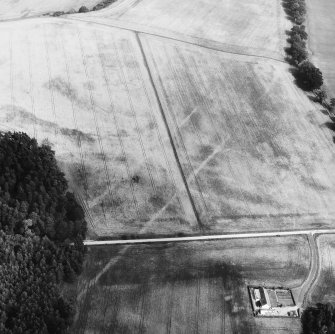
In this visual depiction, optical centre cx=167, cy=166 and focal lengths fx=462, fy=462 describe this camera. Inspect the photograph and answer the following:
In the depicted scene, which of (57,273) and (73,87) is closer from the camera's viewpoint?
(57,273)

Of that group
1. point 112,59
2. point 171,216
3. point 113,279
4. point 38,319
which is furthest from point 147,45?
point 38,319

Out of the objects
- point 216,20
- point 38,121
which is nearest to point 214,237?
point 38,121

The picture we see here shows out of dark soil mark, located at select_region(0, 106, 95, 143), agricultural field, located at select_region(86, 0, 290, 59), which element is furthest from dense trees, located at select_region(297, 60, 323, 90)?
dark soil mark, located at select_region(0, 106, 95, 143)

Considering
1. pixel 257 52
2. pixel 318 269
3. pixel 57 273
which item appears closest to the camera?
pixel 57 273

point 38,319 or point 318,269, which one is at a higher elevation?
point 38,319

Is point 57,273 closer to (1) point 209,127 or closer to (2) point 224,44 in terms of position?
(1) point 209,127

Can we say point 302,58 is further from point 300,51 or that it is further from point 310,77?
point 310,77

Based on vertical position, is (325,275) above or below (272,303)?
below
